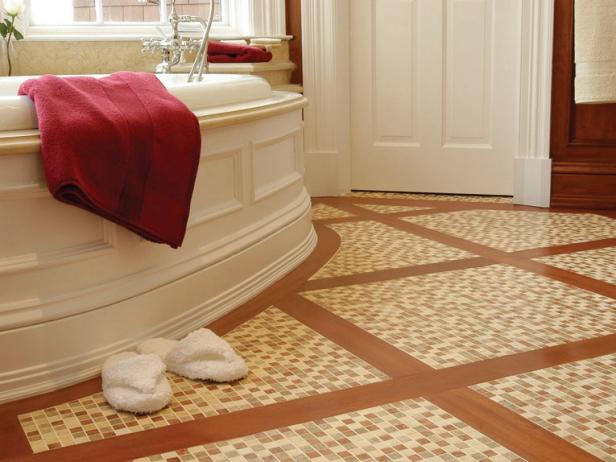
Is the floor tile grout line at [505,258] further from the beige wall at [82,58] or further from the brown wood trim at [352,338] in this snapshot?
the beige wall at [82,58]

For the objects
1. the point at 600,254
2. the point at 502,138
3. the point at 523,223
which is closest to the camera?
the point at 600,254

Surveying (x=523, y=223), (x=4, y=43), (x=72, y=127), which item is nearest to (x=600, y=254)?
(x=523, y=223)

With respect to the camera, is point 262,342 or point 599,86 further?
point 599,86

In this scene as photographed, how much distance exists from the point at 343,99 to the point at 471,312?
2.13 metres

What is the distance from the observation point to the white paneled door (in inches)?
171

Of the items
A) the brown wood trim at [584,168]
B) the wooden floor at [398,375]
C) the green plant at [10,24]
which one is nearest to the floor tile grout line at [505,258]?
the wooden floor at [398,375]

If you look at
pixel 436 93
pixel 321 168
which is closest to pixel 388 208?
pixel 321 168

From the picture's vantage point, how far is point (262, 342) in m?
2.40

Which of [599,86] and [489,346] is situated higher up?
[599,86]

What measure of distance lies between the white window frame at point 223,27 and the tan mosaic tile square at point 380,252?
3.83ft

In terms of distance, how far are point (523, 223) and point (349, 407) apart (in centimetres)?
213

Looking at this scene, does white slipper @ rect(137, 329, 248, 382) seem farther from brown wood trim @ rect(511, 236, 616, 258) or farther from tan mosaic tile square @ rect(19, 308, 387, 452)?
brown wood trim @ rect(511, 236, 616, 258)

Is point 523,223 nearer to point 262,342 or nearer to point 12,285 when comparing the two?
point 262,342

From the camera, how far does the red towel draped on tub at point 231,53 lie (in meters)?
4.04
